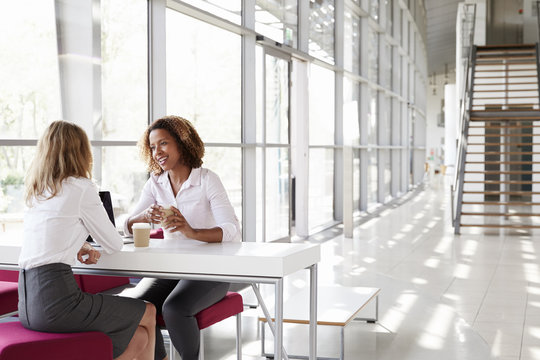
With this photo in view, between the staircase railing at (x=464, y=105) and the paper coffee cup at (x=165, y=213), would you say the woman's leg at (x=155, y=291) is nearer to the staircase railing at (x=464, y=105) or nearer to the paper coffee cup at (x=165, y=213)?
the paper coffee cup at (x=165, y=213)

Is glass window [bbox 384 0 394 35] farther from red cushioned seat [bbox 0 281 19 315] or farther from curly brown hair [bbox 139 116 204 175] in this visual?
red cushioned seat [bbox 0 281 19 315]

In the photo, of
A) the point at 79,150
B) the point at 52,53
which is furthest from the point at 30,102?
the point at 79,150

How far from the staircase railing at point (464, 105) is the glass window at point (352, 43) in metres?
2.16

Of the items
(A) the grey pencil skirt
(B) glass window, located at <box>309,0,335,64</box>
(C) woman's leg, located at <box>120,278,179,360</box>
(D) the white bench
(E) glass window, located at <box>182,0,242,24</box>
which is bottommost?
(D) the white bench

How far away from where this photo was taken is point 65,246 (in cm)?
270

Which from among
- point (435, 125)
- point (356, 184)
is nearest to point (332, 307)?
point (356, 184)

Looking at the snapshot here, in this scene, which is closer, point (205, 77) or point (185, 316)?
Answer: point (185, 316)

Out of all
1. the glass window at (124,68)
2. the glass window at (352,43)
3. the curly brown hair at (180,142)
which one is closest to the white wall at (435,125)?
the glass window at (352,43)

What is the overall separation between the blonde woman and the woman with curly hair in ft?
0.96

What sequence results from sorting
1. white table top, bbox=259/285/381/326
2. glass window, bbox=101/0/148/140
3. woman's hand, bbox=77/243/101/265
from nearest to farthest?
woman's hand, bbox=77/243/101/265 → white table top, bbox=259/285/381/326 → glass window, bbox=101/0/148/140

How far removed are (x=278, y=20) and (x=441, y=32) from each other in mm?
23229

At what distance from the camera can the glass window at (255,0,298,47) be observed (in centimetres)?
843

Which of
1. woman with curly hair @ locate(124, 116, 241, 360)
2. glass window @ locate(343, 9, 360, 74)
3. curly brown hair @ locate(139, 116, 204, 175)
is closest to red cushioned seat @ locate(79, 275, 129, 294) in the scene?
woman with curly hair @ locate(124, 116, 241, 360)

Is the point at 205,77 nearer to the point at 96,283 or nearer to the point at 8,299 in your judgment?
the point at 96,283
